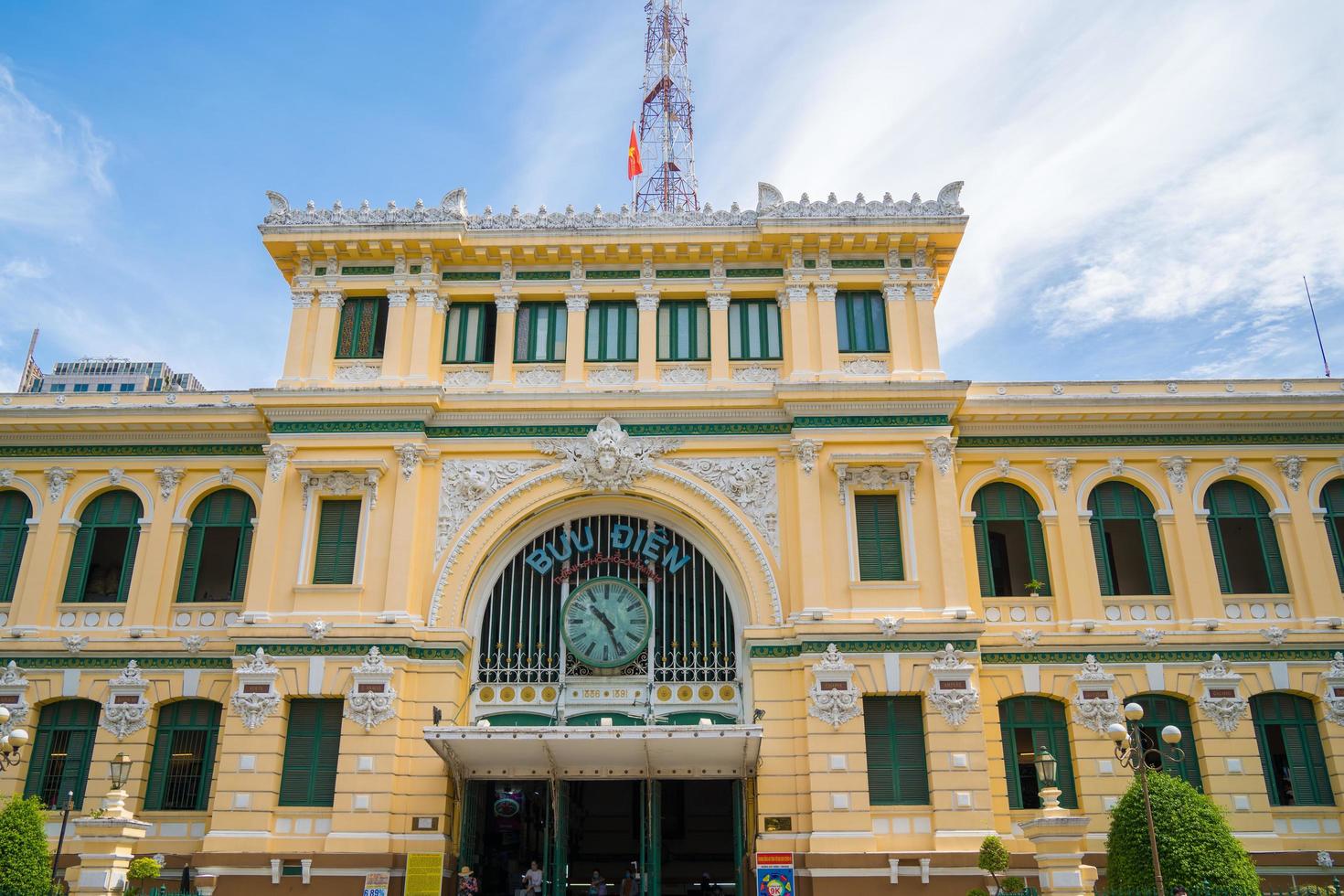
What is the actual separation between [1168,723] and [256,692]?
78.7 ft

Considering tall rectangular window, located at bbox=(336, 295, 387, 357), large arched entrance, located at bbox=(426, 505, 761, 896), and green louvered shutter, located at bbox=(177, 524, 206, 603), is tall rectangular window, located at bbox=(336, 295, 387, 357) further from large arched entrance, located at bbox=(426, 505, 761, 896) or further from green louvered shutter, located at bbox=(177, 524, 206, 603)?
large arched entrance, located at bbox=(426, 505, 761, 896)

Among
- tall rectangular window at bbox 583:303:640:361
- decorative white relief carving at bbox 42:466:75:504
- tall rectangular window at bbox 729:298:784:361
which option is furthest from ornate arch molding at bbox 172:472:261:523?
tall rectangular window at bbox 729:298:784:361

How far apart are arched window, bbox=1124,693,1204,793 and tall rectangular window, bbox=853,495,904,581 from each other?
23.8 feet

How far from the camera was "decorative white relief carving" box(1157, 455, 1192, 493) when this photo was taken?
30.6 m

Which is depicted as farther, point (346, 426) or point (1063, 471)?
point (1063, 471)

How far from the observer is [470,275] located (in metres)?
31.8

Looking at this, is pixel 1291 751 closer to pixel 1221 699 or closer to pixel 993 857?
pixel 1221 699

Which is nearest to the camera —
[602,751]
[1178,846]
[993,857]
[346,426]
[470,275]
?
[1178,846]

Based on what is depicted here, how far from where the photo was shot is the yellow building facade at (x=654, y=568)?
87.9 ft

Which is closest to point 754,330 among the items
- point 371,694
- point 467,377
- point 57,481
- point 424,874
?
point 467,377

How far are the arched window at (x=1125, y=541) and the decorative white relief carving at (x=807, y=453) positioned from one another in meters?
8.27

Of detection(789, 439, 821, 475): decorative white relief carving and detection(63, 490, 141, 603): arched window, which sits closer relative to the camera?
detection(789, 439, 821, 475): decorative white relief carving

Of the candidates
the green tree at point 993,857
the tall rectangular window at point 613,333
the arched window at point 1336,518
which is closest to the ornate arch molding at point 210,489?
the tall rectangular window at point 613,333

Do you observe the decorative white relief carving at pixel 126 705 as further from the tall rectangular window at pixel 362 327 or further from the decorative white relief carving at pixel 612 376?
the decorative white relief carving at pixel 612 376
